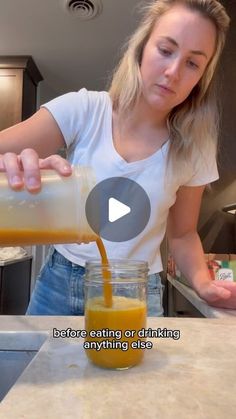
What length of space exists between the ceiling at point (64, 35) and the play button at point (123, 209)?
1.71 metres

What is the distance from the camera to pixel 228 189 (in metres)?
1.74

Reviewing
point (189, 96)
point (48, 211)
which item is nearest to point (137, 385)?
point (48, 211)

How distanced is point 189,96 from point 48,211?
56 cm

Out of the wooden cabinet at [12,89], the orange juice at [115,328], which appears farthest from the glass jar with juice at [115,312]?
the wooden cabinet at [12,89]

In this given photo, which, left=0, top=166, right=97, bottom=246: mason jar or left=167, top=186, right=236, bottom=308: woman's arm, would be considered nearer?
left=0, top=166, right=97, bottom=246: mason jar

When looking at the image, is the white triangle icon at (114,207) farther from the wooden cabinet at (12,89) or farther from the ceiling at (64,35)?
the wooden cabinet at (12,89)

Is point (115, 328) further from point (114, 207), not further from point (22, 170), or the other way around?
point (114, 207)

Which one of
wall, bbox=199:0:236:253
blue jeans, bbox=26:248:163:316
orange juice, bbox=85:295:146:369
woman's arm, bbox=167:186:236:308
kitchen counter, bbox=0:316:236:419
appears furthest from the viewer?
wall, bbox=199:0:236:253

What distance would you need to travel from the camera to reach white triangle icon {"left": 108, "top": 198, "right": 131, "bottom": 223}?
2.64ft

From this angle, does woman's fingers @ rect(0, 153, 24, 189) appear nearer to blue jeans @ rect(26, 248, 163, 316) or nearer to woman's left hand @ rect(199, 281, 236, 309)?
blue jeans @ rect(26, 248, 163, 316)

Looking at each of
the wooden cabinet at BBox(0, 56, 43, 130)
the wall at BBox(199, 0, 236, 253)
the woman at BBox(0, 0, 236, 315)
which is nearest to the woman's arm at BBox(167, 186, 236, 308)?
the woman at BBox(0, 0, 236, 315)

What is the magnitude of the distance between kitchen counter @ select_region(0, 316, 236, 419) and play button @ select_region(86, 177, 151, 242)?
28 centimetres

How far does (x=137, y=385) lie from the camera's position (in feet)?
1.30

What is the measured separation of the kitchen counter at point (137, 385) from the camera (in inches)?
13.4
